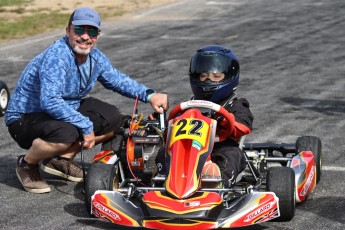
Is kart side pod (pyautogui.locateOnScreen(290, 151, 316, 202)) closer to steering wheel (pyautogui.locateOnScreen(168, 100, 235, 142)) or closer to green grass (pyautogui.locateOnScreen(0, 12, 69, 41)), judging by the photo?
steering wheel (pyautogui.locateOnScreen(168, 100, 235, 142))

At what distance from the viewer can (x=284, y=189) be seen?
280 inches

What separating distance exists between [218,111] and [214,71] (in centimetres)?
62

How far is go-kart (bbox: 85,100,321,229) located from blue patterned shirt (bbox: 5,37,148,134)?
17.8 inches

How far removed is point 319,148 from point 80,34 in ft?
7.36

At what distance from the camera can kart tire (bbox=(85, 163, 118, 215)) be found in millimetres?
7332

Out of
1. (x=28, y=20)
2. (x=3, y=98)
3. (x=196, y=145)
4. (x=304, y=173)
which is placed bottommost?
(x=28, y=20)

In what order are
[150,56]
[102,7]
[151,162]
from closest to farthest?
1. [151,162]
2. [150,56]
3. [102,7]

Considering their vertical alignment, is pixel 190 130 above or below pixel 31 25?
above

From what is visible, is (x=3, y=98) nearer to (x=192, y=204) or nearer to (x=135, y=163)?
(x=135, y=163)

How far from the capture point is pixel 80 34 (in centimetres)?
820

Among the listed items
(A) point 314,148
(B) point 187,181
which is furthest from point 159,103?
(B) point 187,181

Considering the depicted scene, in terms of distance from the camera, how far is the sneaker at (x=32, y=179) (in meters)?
8.27

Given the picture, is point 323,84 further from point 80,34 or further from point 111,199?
point 111,199

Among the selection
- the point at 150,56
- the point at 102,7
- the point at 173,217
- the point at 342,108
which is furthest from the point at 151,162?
the point at 102,7
